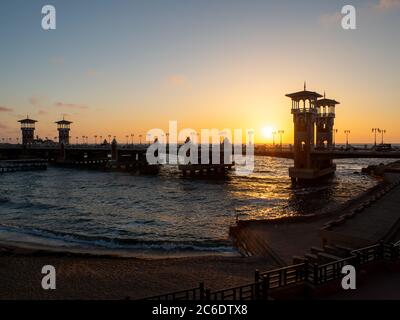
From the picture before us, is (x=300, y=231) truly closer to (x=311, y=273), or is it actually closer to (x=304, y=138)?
(x=311, y=273)

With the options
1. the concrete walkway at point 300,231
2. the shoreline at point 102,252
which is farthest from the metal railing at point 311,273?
the shoreline at point 102,252

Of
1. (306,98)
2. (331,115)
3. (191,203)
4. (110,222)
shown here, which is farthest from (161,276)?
(331,115)

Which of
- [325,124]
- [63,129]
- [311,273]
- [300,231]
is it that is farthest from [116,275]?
[63,129]

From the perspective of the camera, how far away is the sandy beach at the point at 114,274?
18594 mm

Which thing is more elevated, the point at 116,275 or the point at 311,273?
the point at 311,273

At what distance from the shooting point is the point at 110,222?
128 feet

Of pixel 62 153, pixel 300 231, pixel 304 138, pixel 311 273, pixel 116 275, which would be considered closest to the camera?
pixel 311 273

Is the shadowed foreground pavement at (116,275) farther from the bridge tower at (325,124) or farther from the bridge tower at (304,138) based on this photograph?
the bridge tower at (325,124)

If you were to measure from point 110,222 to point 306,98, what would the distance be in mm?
58446

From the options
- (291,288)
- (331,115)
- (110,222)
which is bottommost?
(110,222)

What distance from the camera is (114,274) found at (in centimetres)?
2120

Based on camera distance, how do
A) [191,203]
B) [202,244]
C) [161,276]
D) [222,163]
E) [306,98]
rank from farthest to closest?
[222,163] < [306,98] < [191,203] < [202,244] < [161,276]

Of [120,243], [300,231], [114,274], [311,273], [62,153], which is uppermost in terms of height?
[62,153]
